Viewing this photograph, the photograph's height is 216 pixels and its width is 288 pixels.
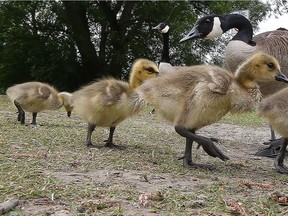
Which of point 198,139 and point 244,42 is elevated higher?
point 244,42

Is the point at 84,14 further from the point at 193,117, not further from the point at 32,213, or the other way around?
the point at 32,213

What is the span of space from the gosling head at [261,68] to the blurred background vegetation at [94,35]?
1346 centimetres

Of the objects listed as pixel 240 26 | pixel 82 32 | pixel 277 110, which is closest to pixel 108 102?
pixel 277 110

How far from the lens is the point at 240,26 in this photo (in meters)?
5.86

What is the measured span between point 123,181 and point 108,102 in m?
1.37

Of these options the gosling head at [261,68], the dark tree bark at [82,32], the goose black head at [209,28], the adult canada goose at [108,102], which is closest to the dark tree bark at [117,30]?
the dark tree bark at [82,32]

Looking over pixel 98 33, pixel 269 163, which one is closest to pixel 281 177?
pixel 269 163

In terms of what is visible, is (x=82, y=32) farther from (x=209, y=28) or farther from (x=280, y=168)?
(x=280, y=168)

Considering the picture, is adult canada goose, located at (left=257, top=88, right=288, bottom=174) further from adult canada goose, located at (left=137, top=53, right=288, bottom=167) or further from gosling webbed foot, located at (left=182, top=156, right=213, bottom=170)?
gosling webbed foot, located at (left=182, top=156, right=213, bottom=170)

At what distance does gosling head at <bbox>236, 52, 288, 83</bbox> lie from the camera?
342 centimetres

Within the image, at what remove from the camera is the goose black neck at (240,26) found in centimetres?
573

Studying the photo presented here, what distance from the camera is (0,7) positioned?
17.1 m

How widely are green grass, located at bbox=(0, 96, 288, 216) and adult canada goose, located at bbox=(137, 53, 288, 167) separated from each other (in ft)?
1.08

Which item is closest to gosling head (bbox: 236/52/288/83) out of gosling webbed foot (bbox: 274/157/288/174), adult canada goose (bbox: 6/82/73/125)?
gosling webbed foot (bbox: 274/157/288/174)
